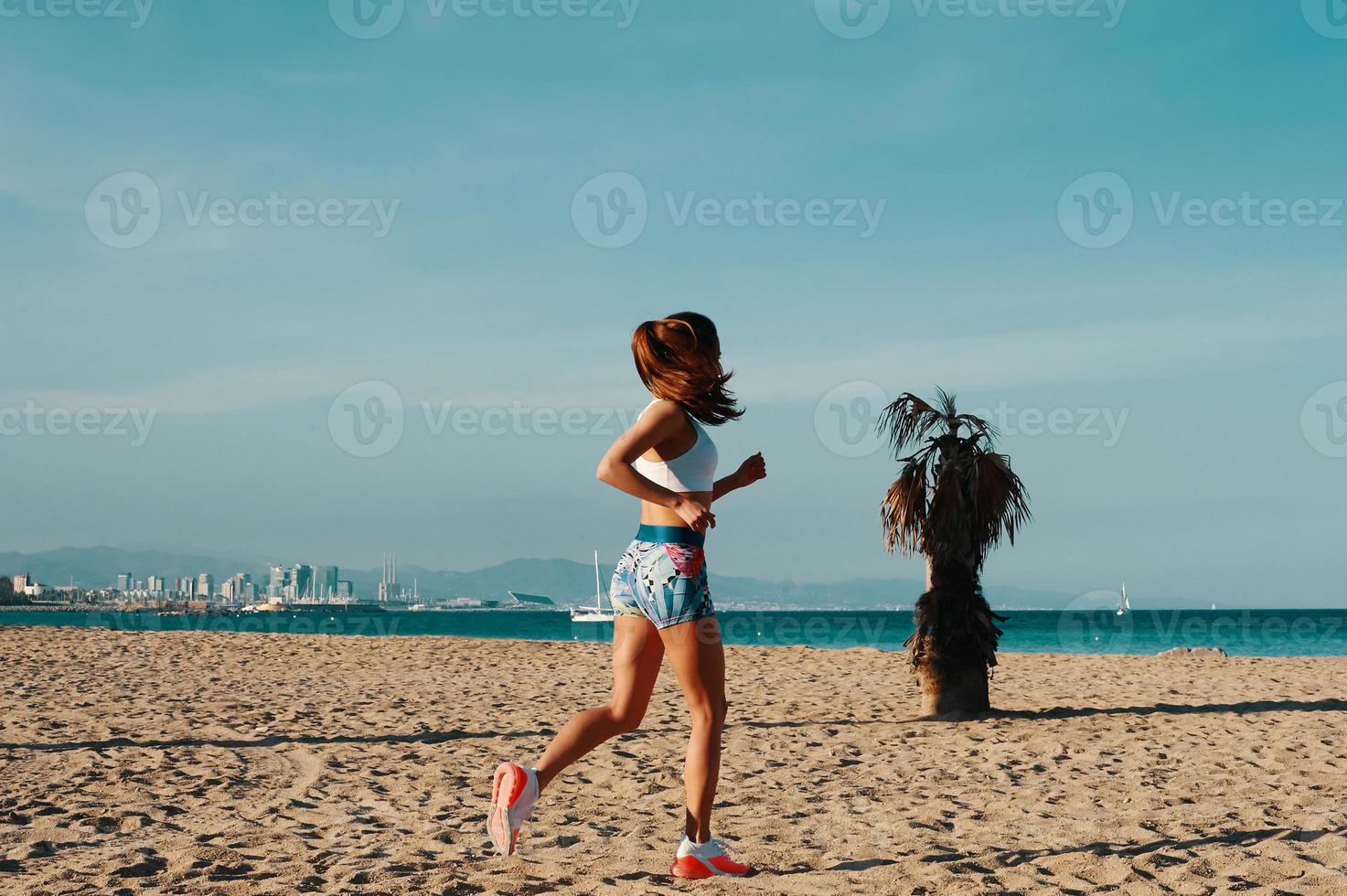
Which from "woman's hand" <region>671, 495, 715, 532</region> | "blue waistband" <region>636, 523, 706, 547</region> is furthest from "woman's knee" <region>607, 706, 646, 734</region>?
"woman's hand" <region>671, 495, 715, 532</region>

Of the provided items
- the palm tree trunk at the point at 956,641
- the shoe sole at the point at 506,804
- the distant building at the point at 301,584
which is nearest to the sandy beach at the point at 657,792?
the shoe sole at the point at 506,804

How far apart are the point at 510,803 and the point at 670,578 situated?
2.94 feet

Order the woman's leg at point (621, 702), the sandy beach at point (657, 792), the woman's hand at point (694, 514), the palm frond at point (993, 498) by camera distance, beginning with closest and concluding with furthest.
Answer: the woman's hand at point (694, 514) < the woman's leg at point (621, 702) < the sandy beach at point (657, 792) < the palm frond at point (993, 498)

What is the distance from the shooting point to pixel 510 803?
11.5 feet

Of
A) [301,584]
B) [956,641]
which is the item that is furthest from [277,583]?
[956,641]

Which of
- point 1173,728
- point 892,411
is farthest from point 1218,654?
point 892,411

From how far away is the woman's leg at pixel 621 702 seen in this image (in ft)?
11.7

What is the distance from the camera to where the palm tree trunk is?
8.98 m

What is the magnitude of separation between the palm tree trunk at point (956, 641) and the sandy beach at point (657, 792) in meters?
0.40

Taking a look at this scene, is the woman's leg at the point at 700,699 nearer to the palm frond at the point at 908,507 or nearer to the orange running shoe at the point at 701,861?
the orange running shoe at the point at 701,861

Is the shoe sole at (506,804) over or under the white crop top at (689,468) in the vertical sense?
under

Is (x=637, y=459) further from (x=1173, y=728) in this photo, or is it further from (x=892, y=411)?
(x=1173, y=728)

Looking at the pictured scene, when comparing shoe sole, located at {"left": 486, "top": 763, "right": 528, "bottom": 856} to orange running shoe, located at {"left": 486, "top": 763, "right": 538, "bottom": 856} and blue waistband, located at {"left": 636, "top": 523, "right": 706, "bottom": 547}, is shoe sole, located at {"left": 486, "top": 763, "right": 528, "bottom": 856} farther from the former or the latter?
blue waistband, located at {"left": 636, "top": 523, "right": 706, "bottom": 547}

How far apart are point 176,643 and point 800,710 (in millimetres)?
12557
